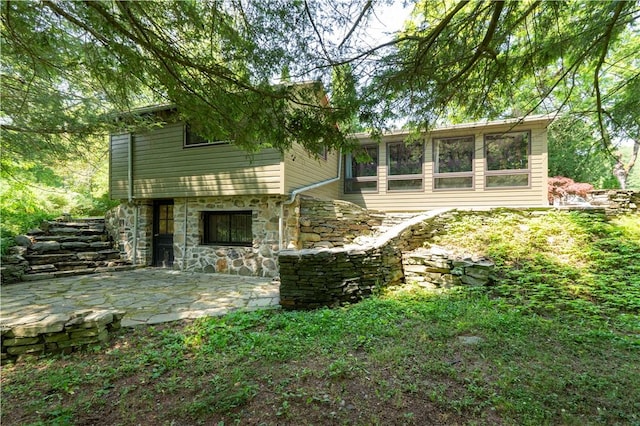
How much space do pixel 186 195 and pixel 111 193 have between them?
286 centimetres

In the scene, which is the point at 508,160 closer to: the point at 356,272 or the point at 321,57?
the point at 356,272

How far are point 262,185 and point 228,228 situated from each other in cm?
179

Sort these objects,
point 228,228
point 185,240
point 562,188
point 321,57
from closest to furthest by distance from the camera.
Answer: point 321,57, point 228,228, point 185,240, point 562,188

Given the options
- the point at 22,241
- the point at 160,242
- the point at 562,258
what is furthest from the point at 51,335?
the point at 562,258

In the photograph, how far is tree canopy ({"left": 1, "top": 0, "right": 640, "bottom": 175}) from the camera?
2.17 m

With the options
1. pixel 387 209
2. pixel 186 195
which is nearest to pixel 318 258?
pixel 186 195

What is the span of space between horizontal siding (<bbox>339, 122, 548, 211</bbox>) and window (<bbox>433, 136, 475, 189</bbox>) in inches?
5.8

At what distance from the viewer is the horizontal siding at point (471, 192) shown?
328 inches

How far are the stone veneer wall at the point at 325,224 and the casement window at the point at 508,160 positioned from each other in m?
4.87

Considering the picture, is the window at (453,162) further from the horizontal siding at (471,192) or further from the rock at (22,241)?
the rock at (22,241)

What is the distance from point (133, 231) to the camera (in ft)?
26.9

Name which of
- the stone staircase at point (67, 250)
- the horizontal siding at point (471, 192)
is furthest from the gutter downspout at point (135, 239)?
the horizontal siding at point (471, 192)

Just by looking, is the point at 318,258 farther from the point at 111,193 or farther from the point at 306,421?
the point at 111,193

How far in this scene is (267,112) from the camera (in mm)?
2777
